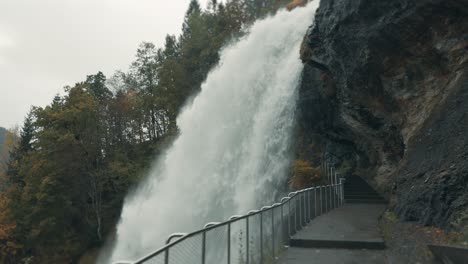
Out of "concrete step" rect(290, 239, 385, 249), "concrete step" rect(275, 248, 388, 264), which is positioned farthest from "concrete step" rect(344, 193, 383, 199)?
"concrete step" rect(275, 248, 388, 264)

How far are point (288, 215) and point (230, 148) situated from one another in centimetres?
1422

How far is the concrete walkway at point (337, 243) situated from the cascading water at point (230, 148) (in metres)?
8.74

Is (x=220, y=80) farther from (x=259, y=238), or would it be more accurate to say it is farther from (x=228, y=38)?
(x=259, y=238)

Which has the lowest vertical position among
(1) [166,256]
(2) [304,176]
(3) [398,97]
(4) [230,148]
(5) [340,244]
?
(5) [340,244]

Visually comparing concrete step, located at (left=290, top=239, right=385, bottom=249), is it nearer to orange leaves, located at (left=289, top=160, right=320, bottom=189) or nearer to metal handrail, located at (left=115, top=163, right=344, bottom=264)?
metal handrail, located at (left=115, top=163, right=344, bottom=264)

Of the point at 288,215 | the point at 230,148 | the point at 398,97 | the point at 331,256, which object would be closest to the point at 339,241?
the point at 331,256

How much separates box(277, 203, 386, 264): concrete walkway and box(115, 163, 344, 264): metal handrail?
0.32 m

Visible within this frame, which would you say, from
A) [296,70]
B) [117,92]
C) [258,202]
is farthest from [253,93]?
[117,92]

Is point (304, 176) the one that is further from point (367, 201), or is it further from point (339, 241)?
point (339, 241)

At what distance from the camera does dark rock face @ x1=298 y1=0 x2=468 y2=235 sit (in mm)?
10180

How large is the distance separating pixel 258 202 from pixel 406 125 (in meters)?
8.81

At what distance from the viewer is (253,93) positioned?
88.0 feet

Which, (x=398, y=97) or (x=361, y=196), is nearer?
(x=398, y=97)

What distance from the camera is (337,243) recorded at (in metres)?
9.63
